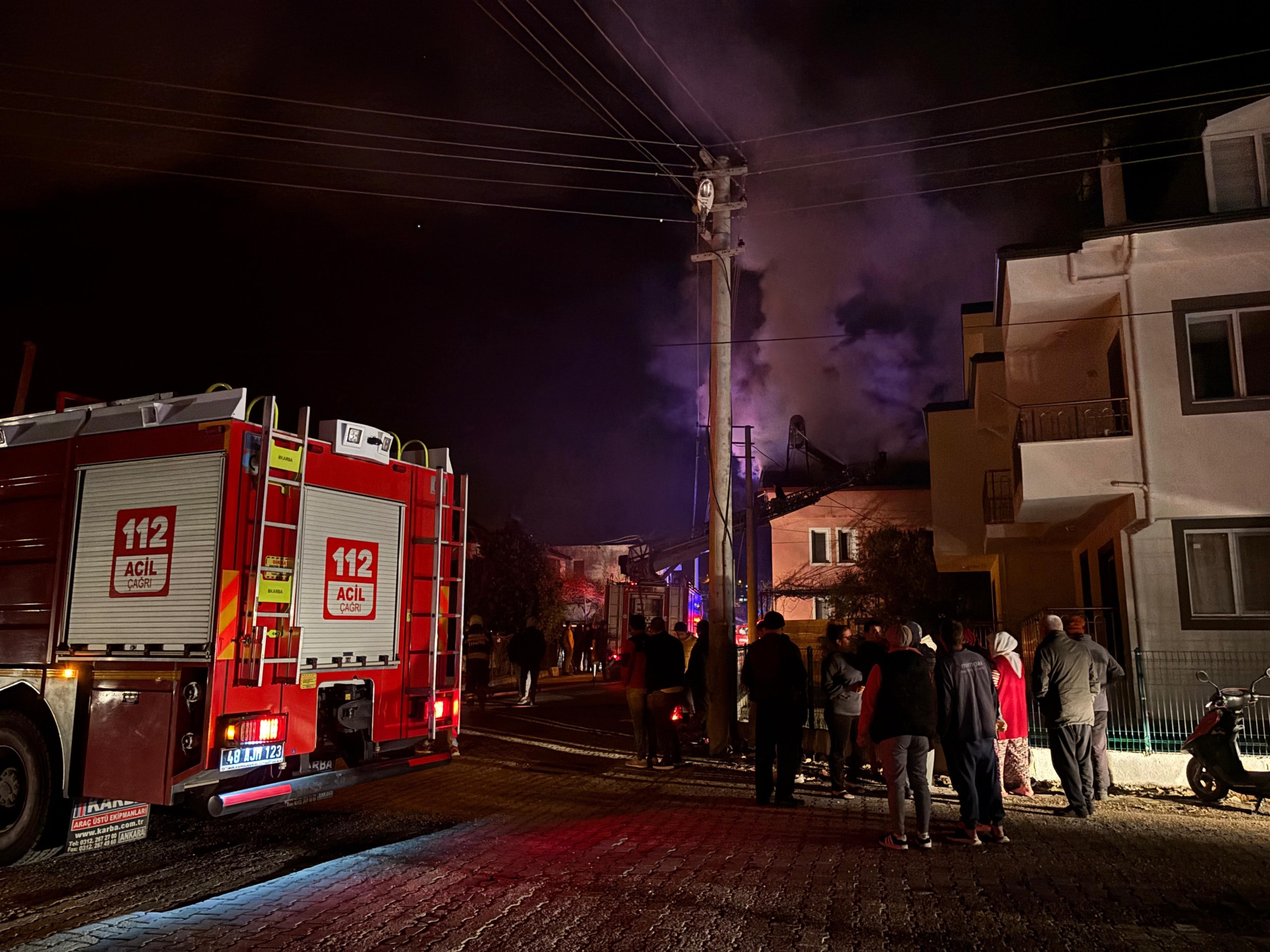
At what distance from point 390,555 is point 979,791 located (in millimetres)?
5296

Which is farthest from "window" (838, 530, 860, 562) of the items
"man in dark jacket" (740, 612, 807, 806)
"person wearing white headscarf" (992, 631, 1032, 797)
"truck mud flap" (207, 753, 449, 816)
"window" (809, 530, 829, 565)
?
"truck mud flap" (207, 753, 449, 816)

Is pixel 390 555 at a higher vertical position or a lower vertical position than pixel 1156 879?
higher

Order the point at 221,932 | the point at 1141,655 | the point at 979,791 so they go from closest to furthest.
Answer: the point at 221,932 < the point at 979,791 < the point at 1141,655

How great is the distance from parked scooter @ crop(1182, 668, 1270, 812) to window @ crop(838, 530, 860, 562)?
97.0ft

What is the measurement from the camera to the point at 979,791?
7547 mm

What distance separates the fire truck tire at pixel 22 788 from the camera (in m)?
6.59

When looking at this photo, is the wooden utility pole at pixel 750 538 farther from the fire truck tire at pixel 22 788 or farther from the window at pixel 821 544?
the fire truck tire at pixel 22 788

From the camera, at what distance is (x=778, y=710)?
896 cm

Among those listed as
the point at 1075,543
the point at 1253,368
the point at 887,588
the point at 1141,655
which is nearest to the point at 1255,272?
the point at 1253,368

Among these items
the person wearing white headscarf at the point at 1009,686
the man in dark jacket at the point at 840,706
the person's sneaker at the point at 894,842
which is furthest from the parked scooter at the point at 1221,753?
the person's sneaker at the point at 894,842

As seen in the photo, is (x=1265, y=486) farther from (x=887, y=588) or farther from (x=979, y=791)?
(x=887, y=588)

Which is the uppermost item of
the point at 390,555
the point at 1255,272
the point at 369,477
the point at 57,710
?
the point at 1255,272

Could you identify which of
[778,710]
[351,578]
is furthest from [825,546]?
[351,578]

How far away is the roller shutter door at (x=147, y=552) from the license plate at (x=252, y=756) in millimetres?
779
